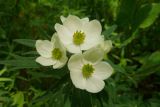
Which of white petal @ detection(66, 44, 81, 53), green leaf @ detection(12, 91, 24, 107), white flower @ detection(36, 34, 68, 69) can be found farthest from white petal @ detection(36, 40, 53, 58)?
green leaf @ detection(12, 91, 24, 107)

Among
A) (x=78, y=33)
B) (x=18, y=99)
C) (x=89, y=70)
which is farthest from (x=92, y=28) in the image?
(x=18, y=99)

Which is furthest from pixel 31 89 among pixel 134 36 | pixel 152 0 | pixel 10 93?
pixel 152 0

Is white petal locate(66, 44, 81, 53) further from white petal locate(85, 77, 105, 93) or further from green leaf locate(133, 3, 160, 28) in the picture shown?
green leaf locate(133, 3, 160, 28)

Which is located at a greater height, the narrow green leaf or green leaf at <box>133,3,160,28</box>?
the narrow green leaf

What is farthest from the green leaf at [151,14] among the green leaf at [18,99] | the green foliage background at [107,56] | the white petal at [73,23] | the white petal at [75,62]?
the white petal at [75,62]

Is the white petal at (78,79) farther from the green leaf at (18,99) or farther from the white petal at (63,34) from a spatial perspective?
the green leaf at (18,99)
